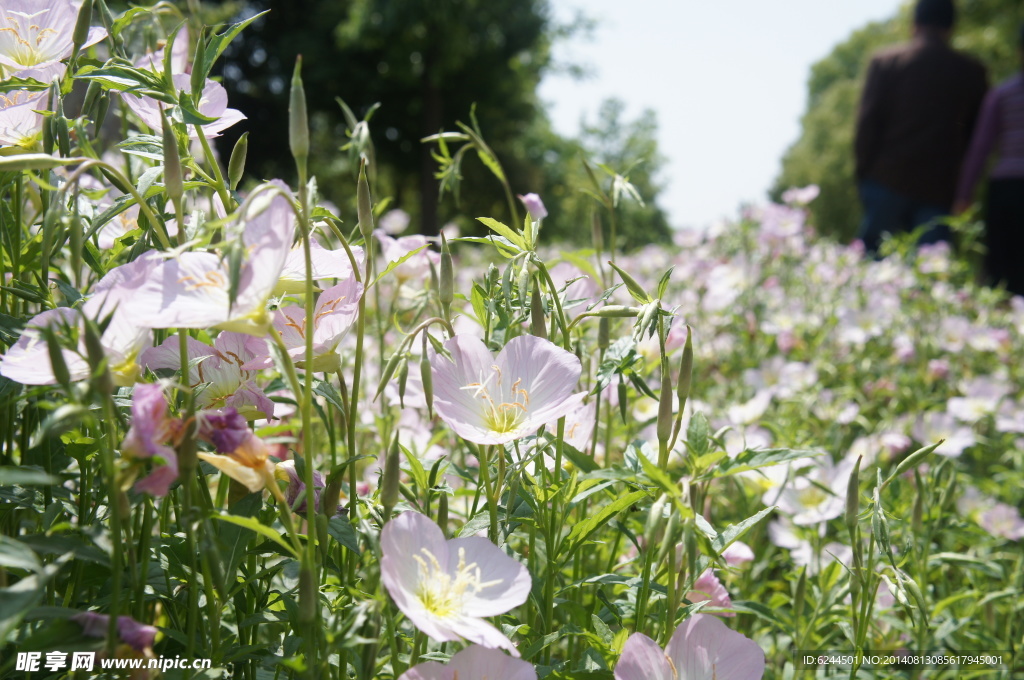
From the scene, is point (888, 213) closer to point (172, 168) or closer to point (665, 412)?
point (665, 412)

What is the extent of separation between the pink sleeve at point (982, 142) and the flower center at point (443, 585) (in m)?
5.40

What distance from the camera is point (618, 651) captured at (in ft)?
2.93

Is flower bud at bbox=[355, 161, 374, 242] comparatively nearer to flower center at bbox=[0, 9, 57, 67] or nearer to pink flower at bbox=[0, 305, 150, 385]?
pink flower at bbox=[0, 305, 150, 385]

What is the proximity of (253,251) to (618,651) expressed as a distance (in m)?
0.58

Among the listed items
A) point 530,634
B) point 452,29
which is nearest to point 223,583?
point 530,634

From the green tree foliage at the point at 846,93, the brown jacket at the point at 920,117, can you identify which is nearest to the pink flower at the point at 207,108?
the brown jacket at the point at 920,117

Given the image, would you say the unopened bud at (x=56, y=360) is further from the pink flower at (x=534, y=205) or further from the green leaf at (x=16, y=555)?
the pink flower at (x=534, y=205)

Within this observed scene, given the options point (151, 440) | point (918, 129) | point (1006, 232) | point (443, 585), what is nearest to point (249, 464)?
point (151, 440)

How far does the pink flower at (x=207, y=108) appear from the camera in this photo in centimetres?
92

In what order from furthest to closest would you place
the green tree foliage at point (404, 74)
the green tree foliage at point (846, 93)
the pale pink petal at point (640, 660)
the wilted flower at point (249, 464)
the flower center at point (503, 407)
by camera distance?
the green tree foliage at point (404, 74), the green tree foliage at point (846, 93), the flower center at point (503, 407), the pale pink petal at point (640, 660), the wilted flower at point (249, 464)

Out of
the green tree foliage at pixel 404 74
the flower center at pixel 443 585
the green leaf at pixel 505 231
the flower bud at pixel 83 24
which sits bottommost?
the flower center at pixel 443 585

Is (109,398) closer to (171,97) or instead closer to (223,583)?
(223,583)

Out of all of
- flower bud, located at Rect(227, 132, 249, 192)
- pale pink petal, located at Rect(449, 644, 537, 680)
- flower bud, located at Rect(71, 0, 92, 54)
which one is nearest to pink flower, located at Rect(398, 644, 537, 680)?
pale pink petal, located at Rect(449, 644, 537, 680)

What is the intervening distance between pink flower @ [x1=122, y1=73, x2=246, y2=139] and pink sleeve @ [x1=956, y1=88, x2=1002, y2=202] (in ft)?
17.6
